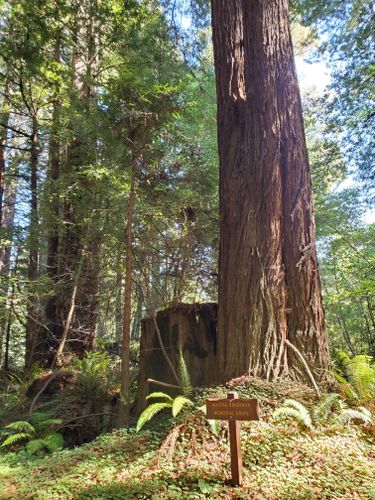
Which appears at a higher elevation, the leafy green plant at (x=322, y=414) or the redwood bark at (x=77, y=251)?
the redwood bark at (x=77, y=251)

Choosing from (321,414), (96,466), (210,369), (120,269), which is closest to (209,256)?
(120,269)

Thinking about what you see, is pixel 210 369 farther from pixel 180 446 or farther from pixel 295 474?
pixel 295 474

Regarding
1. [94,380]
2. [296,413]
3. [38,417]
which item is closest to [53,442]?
[38,417]

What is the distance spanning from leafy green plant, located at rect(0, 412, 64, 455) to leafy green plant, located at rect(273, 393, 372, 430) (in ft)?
9.98

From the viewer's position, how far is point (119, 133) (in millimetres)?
5637

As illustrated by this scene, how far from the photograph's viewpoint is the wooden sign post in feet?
9.40

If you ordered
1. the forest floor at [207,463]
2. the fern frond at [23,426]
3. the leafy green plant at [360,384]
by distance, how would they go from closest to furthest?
the forest floor at [207,463] → the leafy green plant at [360,384] → the fern frond at [23,426]

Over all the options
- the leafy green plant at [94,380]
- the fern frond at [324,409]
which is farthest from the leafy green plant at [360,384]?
the leafy green plant at [94,380]

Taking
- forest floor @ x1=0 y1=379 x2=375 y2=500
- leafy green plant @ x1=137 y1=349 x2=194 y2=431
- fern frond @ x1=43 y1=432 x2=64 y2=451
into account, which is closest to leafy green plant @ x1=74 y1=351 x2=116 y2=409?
fern frond @ x1=43 y1=432 x2=64 y2=451

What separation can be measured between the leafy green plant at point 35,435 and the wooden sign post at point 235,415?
2770mm

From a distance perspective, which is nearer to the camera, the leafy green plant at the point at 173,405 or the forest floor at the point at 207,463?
the forest floor at the point at 207,463

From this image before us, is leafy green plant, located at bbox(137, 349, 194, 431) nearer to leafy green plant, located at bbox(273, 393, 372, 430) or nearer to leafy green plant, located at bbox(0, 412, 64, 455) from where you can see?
leafy green plant, located at bbox(273, 393, 372, 430)

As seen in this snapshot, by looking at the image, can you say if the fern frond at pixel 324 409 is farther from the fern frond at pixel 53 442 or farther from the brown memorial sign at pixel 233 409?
the fern frond at pixel 53 442

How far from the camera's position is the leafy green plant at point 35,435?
4597 mm
